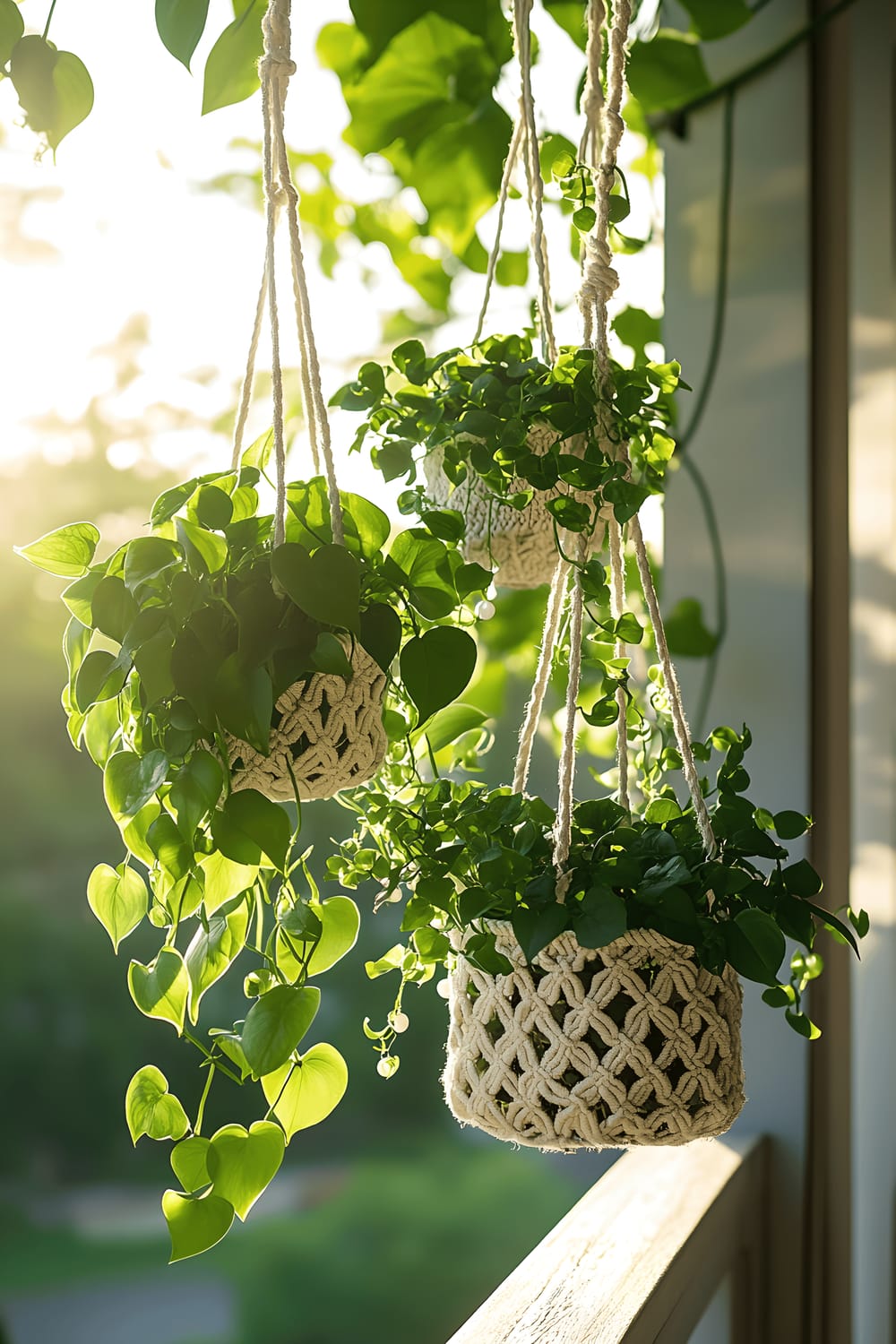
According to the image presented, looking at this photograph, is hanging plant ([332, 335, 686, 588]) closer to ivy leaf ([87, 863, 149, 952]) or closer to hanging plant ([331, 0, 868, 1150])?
hanging plant ([331, 0, 868, 1150])

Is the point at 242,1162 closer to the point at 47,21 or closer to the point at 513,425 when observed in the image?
the point at 513,425

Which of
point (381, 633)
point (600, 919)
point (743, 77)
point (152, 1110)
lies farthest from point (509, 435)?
point (743, 77)

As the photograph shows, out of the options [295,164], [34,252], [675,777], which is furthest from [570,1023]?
[34,252]

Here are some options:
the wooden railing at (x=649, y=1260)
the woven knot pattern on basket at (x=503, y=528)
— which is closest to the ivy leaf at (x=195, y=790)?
the woven knot pattern on basket at (x=503, y=528)

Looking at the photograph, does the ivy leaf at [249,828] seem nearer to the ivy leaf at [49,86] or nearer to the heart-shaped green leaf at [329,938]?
the heart-shaped green leaf at [329,938]

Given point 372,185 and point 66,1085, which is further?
point 66,1085

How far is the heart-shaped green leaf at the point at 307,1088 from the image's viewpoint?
19.0 inches

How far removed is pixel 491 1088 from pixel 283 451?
308 millimetres

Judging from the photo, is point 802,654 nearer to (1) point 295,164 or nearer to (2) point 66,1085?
(1) point 295,164

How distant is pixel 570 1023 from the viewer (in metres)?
0.50

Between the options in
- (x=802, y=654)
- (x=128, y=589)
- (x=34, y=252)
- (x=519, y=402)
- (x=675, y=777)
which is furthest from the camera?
(x=34, y=252)

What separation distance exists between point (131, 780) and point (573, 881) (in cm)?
21

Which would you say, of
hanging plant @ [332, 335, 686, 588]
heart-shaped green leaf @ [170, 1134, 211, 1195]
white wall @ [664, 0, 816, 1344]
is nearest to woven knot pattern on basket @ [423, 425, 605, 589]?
A: hanging plant @ [332, 335, 686, 588]

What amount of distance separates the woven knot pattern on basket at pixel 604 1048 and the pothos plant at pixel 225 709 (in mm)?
80
